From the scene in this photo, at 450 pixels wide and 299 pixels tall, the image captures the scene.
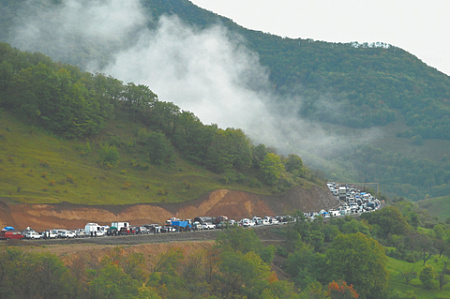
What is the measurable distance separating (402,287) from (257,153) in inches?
2140

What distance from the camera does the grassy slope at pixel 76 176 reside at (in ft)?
240

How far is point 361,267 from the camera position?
69500 mm

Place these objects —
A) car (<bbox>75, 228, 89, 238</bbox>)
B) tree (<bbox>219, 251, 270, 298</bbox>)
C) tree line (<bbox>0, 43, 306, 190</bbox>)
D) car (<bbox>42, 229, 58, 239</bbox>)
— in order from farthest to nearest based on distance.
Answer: tree line (<bbox>0, 43, 306, 190</bbox>) < car (<bbox>75, 228, 89, 238</bbox>) < car (<bbox>42, 229, 58, 239</bbox>) < tree (<bbox>219, 251, 270, 298</bbox>)

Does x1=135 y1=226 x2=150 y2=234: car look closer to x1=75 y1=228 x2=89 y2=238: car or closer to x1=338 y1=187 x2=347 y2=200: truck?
x1=75 y1=228 x2=89 y2=238: car

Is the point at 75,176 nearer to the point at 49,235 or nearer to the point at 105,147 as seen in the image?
the point at 105,147

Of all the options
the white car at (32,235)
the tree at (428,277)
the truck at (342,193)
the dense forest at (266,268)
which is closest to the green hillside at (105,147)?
the white car at (32,235)

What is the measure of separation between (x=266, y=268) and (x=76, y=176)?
1721 inches

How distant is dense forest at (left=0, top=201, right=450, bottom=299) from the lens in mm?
38156

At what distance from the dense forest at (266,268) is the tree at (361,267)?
15cm

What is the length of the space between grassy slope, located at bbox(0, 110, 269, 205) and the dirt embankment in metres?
1.78

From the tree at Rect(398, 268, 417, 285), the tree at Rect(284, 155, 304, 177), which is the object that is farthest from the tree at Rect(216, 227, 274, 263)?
the tree at Rect(284, 155, 304, 177)

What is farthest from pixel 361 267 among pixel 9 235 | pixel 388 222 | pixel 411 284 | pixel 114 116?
pixel 114 116

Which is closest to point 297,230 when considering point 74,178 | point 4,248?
point 74,178

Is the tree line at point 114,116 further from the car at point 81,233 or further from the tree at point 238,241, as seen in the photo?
the tree at point 238,241
